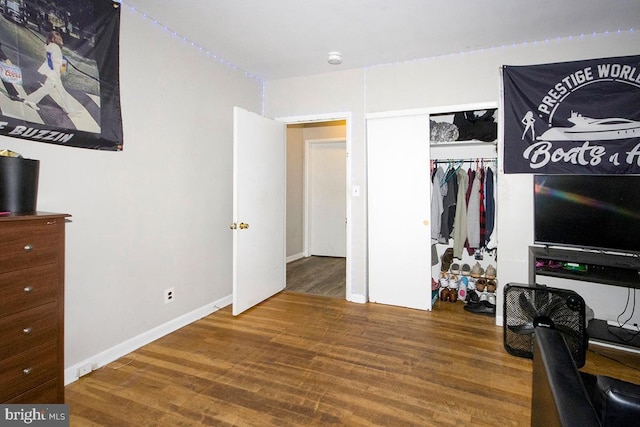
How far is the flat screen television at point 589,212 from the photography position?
2473 millimetres

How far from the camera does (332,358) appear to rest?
236 cm

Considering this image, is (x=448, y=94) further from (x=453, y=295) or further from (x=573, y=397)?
(x=573, y=397)

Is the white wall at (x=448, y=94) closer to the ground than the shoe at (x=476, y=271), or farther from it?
farther from it

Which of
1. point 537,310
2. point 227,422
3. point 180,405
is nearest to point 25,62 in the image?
point 180,405

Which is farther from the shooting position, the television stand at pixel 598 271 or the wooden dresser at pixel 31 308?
the television stand at pixel 598 271

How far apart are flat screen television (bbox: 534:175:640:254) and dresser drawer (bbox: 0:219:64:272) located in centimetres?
336

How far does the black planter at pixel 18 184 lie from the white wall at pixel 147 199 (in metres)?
0.31

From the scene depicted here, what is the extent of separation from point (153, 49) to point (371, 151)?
2.17 meters

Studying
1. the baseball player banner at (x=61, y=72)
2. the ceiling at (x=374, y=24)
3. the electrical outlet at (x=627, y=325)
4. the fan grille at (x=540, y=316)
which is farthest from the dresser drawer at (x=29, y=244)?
the electrical outlet at (x=627, y=325)

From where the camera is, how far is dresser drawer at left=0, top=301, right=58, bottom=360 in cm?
143

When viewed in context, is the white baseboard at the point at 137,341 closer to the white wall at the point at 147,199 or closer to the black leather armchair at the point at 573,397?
the white wall at the point at 147,199

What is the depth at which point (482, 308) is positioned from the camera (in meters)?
3.28

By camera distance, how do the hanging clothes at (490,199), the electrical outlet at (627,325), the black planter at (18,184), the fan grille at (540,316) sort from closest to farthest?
1. the black planter at (18,184)
2. the fan grille at (540,316)
3. the electrical outlet at (627,325)
4. the hanging clothes at (490,199)

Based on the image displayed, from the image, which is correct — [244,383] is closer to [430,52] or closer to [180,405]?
[180,405]
